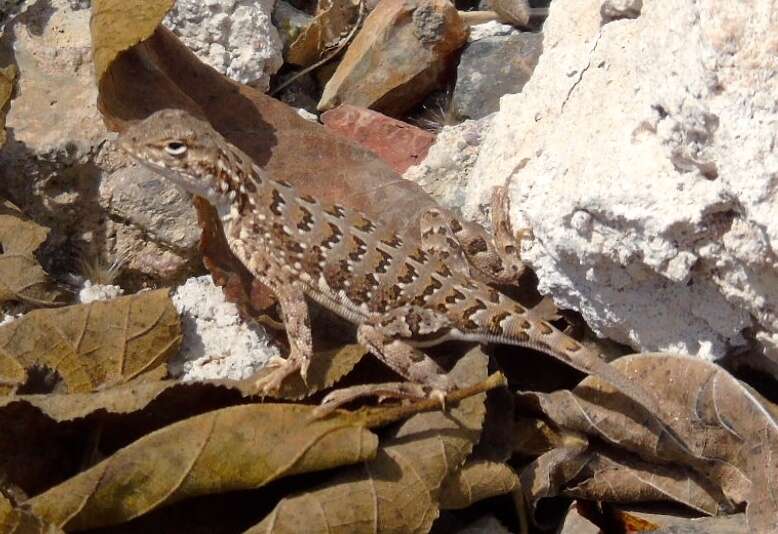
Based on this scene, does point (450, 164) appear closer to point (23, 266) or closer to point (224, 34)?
point (224, 34)

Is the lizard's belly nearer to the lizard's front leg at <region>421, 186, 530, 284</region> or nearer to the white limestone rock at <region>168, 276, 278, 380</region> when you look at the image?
the white limestone rock at <region>168, 276, 278, 380</region>

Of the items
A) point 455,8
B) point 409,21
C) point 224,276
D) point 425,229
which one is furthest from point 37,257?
point 455,8

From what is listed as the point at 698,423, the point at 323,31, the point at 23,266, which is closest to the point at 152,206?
the point at 23,266

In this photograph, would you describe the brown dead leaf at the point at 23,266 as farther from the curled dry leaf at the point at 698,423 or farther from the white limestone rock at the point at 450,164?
the curled dry leaf at the point at 698,423

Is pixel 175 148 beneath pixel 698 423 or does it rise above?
above

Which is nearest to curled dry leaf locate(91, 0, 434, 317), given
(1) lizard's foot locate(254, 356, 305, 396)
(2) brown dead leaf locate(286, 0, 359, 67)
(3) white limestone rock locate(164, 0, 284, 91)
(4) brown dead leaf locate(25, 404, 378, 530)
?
(3) white limestone rock locate(164, 0, 284, 91)

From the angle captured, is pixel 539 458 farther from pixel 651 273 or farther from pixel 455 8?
pixel 455 8
